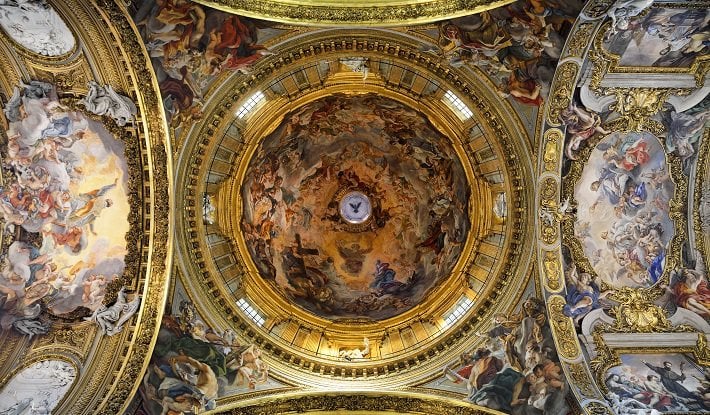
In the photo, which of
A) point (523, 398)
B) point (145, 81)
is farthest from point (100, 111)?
point (523, 398)

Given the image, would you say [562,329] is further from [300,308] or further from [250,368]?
[250,368]

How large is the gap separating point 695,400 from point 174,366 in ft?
48.1

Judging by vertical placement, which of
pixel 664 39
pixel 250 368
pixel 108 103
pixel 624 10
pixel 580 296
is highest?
pixel 664 39

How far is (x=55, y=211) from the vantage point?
14.0 metres

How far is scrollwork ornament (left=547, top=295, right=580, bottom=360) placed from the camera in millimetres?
15242

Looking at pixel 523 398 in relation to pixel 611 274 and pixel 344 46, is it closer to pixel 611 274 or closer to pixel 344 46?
pixel 611 274

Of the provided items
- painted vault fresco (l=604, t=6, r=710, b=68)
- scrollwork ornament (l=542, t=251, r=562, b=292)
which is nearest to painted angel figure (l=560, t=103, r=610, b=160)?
painted vault fresco (l=604, t=6, r=710, b=68)

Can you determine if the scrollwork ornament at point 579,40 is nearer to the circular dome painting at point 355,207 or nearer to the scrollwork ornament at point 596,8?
the scrollwork ornament at point 596,8

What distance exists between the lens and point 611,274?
15930 mm

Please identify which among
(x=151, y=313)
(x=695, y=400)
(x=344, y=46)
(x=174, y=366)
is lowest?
(x=695, y=400)

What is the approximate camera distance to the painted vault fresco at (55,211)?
1330 centimetres

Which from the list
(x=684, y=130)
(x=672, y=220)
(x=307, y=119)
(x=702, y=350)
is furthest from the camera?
(x=307, y=119)

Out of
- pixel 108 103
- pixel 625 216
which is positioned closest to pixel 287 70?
pixel 108 103

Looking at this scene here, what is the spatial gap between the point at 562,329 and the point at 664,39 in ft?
28.1
